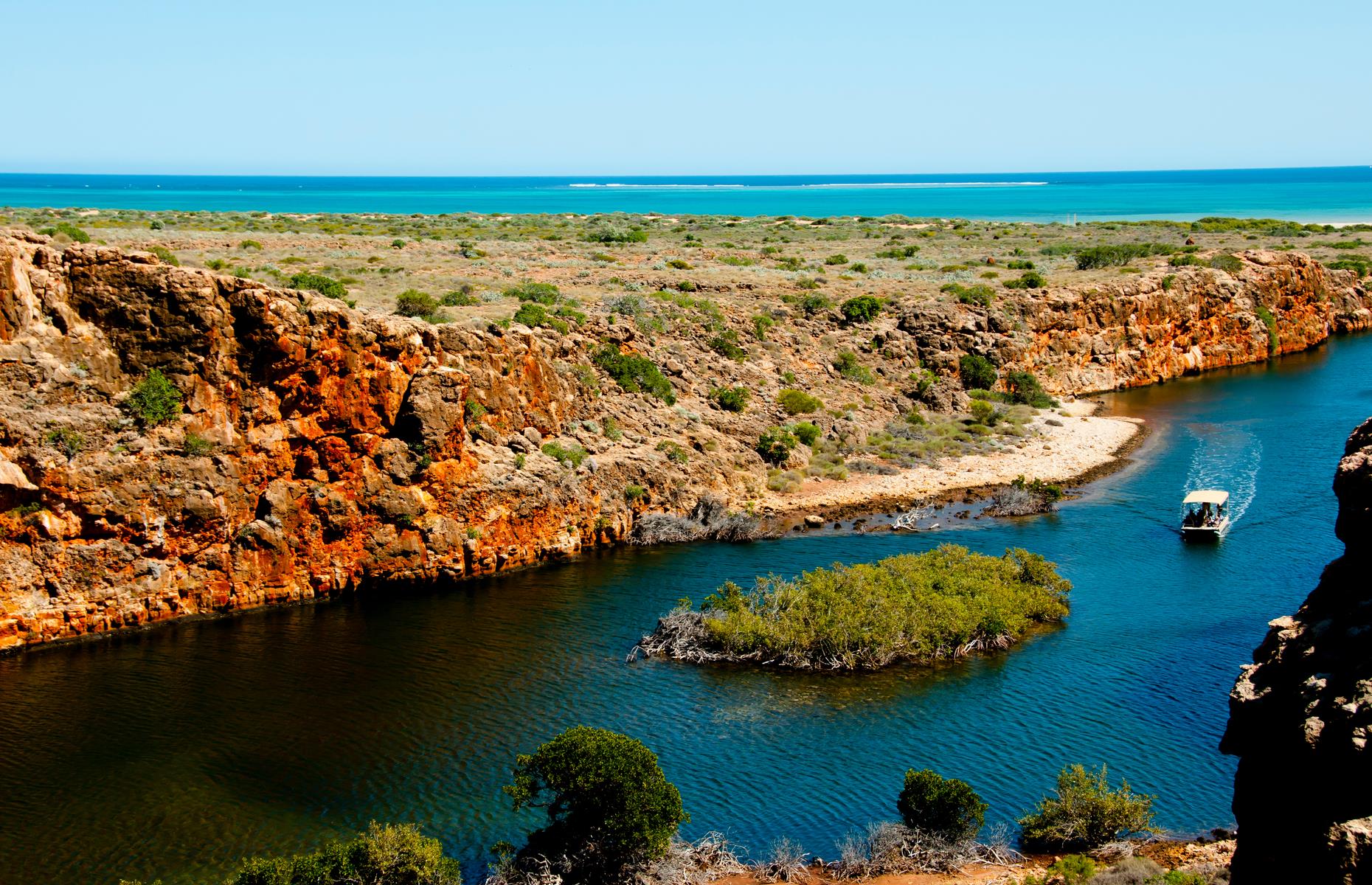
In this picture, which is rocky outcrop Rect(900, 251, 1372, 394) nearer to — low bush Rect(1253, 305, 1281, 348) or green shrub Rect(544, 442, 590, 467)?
low bush Rect(1253, 305, 1281, 348)

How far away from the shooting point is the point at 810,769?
77.0 feet

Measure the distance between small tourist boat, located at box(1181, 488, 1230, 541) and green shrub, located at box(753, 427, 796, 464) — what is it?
15.2 m

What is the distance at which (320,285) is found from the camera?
4262 centimetres

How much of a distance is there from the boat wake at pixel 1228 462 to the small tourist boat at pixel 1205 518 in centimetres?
139

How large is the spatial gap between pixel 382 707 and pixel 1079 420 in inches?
1642

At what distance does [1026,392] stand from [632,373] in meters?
23.6

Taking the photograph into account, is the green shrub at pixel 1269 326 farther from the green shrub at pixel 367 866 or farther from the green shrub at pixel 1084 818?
the green shrub at pixel 367 866

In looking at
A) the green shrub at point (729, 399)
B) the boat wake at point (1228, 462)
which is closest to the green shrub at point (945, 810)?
the boat wake at point (1228, 462)

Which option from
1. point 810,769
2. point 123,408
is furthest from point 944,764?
point 123,408

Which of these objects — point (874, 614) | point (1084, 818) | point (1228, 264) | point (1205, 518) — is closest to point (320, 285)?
point (874, 614)

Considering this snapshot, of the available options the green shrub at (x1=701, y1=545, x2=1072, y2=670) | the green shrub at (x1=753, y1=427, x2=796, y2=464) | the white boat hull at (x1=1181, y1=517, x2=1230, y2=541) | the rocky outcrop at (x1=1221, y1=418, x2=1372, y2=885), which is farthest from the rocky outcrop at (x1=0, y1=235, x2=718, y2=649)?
the rocky outcrop at (x1=1221, y1=418, x2=1372, y2=885)

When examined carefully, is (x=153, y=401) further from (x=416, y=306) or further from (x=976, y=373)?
(x=976, y=373)

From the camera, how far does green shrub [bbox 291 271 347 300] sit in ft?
137

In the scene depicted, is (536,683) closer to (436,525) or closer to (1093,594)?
(436,525)
